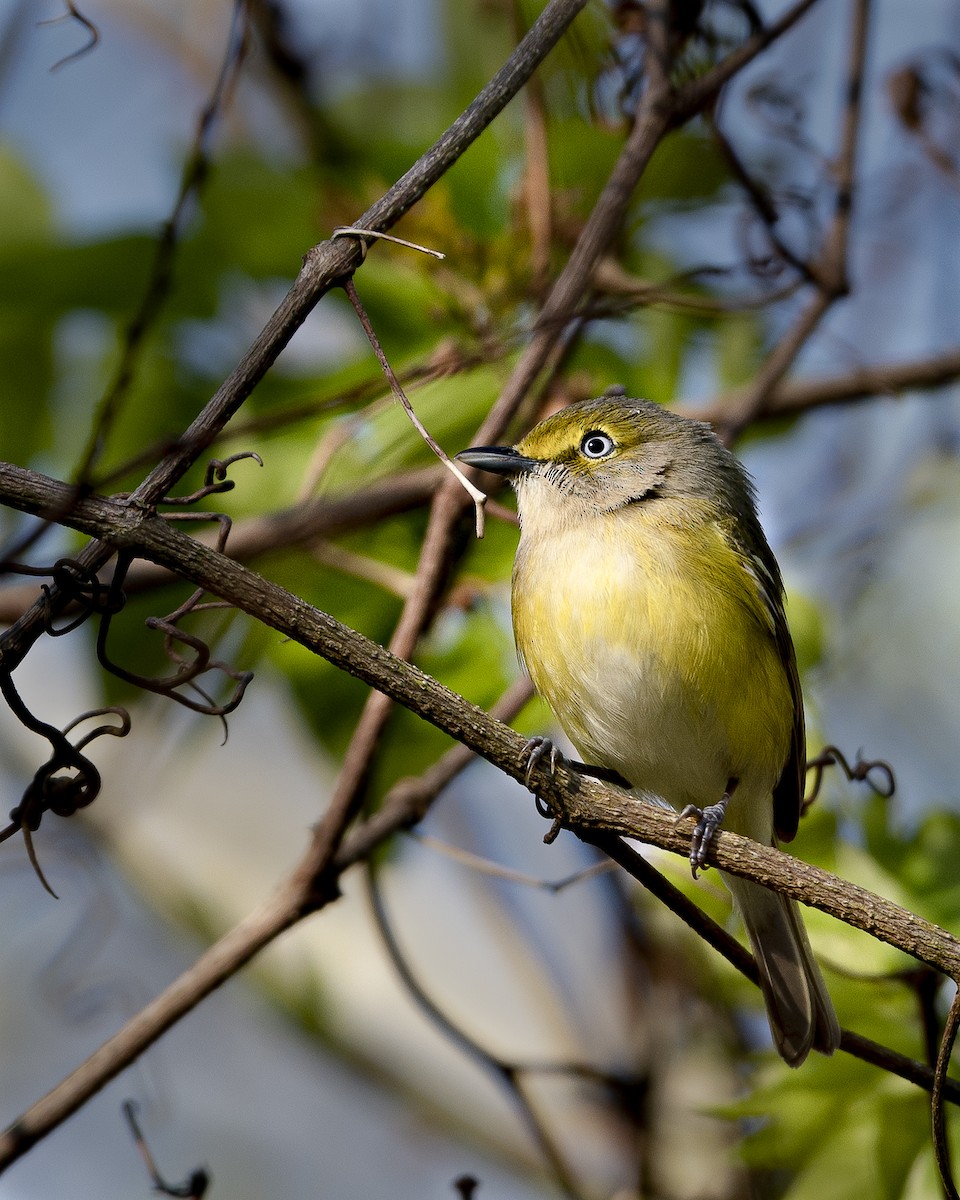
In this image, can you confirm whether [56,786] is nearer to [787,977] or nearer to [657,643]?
[657,643]

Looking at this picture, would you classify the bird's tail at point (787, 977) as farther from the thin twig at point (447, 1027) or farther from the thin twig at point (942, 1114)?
the thin twig at point (447, 1027)

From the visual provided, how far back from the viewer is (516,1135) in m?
5.13

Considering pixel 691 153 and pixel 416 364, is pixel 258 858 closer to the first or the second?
pixel 416 364

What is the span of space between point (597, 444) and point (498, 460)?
0.40 metres

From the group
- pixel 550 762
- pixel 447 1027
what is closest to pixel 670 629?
pixel 550 762

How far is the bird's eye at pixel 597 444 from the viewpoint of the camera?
3537mm

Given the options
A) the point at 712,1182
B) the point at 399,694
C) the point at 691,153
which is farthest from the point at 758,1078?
the point at 691,153

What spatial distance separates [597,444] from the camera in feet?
11.6

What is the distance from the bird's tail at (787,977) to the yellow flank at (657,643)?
0.30m

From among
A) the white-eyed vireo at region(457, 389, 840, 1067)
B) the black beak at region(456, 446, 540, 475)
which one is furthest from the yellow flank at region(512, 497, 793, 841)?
the black beak at region(456, 446, 540, 475)

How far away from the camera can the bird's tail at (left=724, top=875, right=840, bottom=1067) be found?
283cm

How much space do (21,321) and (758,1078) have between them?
2.92 meters

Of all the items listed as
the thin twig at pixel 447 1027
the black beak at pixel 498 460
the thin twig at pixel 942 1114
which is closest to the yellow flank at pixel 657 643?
the black beak at pixel 498 460

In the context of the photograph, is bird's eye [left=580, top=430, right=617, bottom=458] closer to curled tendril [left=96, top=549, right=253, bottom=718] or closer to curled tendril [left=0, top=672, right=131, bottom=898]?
curled tendril [left=96, top=549, right=253, bottom=718]
